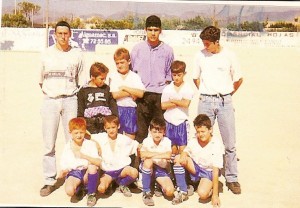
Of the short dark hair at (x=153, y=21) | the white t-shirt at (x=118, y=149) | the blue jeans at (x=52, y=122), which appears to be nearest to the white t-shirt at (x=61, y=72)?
the blue jeans at (x=52, y=122)

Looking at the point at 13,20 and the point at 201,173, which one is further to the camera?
the point at 13,20

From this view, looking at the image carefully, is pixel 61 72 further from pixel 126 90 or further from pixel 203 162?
pixel 203 162

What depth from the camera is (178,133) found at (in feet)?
6.61

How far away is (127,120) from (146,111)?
0.10 m

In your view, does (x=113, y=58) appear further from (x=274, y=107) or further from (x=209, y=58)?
(x=274, y=107)

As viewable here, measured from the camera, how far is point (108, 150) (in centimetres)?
199

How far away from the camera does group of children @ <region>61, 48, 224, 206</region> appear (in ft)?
6.45

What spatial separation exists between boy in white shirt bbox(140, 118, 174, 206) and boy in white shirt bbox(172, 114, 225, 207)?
0.18ft

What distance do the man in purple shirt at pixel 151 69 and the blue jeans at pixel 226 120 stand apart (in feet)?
0.68

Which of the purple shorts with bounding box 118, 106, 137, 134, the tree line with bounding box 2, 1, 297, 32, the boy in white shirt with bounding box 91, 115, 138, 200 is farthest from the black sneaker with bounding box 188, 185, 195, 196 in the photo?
the tree line with bounding box 2, 1, 297, 32

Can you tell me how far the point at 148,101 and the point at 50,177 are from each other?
0.60 m

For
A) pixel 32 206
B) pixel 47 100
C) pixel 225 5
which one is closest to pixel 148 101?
pixel 47 100

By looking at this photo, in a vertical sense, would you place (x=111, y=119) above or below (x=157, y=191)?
above

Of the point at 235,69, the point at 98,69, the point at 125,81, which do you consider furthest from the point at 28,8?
the point at 235,69
